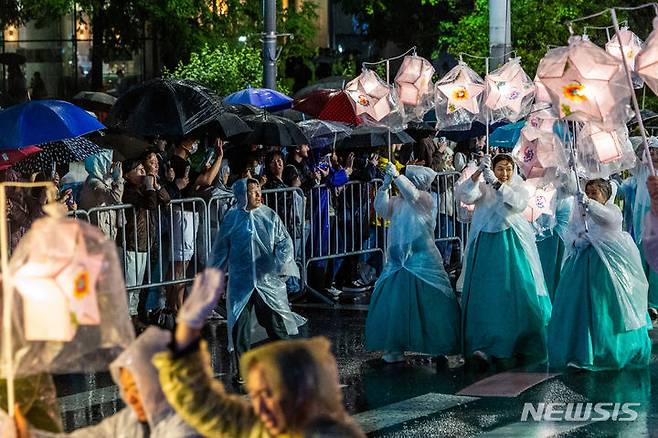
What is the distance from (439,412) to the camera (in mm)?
10023

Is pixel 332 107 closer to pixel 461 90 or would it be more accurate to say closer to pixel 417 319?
pixel 461 90

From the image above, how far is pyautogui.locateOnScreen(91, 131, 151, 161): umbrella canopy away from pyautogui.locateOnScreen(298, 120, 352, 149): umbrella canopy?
1.84 m

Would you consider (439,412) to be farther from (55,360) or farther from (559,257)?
(55,360)

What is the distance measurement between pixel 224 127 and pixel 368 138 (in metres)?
3.62

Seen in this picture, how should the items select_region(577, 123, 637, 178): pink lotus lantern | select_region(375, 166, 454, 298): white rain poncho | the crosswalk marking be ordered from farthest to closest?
select_region(375, 166, 454, 298): white rain poncho < select_region(577, 123, 637, 178): pink lotus lantern < the crosswalk marking

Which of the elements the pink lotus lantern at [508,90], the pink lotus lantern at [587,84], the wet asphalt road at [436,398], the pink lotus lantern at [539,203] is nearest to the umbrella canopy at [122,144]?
the pink lotus lantern at [508,90]

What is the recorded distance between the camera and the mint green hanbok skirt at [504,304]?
11.8m

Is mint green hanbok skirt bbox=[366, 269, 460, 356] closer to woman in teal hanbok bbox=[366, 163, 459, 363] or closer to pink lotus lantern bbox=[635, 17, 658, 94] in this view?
woman in teal hanbok bbox=[366, 163, 459, 363]

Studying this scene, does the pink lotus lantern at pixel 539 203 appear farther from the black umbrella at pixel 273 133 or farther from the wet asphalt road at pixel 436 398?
the black umbrella at pixel 273 133

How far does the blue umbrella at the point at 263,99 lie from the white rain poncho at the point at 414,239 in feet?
17.2

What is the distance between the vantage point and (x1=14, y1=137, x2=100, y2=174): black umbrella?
43.8ft

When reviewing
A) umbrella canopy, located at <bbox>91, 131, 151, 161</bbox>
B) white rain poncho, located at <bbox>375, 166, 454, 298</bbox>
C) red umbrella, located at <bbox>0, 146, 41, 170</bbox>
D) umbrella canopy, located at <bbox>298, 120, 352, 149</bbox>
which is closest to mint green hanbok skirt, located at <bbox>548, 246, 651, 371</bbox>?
white rain poncho, located at <bbox>375, 166, 454, 298</bbox>

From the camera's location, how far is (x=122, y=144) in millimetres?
16016

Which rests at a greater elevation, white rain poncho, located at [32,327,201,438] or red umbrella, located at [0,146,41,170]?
red umbrella, located at [0,146,41,170]
